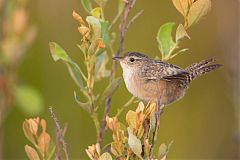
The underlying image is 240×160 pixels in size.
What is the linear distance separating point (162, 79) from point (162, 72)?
58mm

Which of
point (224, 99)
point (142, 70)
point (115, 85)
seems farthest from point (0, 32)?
point (224, 99)

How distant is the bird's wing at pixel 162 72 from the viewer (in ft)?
9.48

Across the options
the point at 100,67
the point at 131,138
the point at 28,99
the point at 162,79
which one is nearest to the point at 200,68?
the point at 162,79

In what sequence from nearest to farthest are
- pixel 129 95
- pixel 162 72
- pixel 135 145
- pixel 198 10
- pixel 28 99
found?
pixel 135 145 → pixel 198 10 → pixel 28 99 → pixel 162 72 → pixel 129 95

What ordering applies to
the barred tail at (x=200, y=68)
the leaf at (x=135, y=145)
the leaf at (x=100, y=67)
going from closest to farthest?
the leaf at (x=135, y=145), the leaf at (x=100, y=67), the barred tail at (x=200, y=68)

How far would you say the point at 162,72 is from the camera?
2.99m

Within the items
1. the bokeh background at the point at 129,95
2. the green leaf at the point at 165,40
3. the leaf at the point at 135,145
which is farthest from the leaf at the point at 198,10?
the bokeh background at the point at 129,95

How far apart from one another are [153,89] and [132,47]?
8.63ft

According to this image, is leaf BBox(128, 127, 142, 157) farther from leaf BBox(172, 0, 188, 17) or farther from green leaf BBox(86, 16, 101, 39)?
leaf BBox(172, 0, 188, 17)

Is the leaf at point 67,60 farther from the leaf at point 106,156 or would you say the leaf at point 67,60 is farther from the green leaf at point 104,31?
the leaf at point 106,156

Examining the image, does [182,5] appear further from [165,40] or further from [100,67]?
[100,67]

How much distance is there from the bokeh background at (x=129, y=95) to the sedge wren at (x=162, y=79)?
73.8 inches

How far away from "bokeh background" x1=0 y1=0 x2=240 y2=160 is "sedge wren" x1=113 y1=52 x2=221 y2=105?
6.15 ft

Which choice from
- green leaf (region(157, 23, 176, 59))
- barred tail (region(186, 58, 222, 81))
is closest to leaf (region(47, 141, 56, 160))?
green leaf (region(157, 23, 176, 59))
